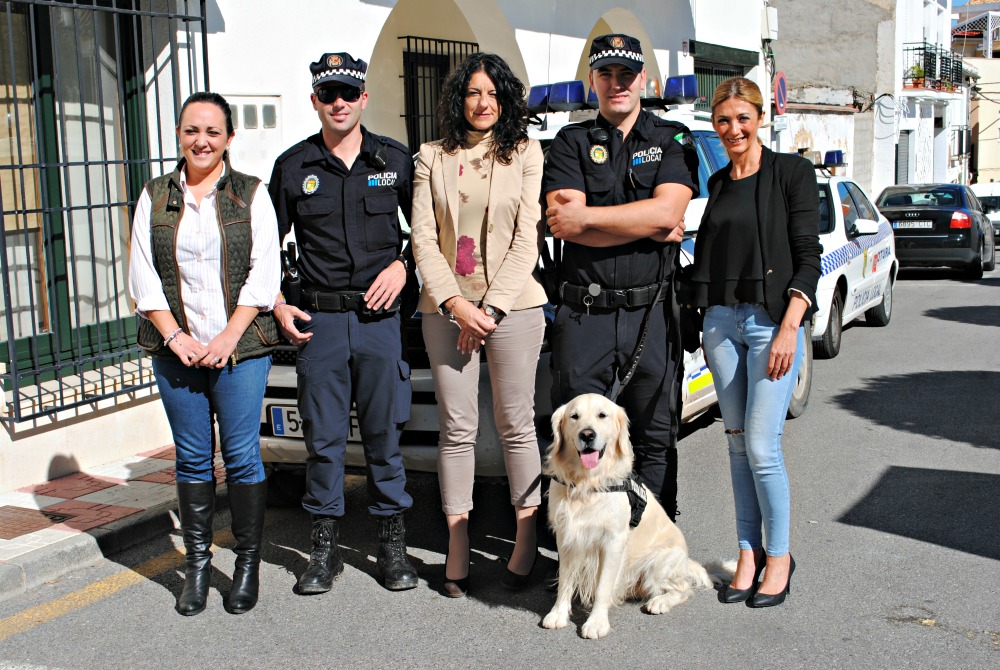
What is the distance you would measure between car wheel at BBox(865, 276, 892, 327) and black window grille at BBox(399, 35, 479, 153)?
541 cm

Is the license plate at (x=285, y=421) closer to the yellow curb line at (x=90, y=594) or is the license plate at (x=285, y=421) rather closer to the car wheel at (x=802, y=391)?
the yellow curb line at (x=90, y=594)

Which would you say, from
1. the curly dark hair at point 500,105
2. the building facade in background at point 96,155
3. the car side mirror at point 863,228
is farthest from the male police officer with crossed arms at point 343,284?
the car side mirror at point 863,228

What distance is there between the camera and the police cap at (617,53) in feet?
13.9

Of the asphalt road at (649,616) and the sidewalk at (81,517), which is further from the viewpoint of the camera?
the sidewalk at (81,517)

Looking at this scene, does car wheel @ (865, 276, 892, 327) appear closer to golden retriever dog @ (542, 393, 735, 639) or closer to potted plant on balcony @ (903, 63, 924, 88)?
golden retriever dog @ (542, 393, 735, 639)

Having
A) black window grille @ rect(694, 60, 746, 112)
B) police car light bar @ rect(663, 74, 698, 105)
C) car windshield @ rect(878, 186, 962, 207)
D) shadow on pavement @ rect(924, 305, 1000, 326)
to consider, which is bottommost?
shadow on pavement @ rect(924, 305, 1000, 326)

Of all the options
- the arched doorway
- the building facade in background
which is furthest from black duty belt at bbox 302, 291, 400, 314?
the arched doorway

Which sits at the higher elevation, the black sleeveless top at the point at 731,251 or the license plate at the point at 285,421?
the black sleeveless top at the point at 731,251

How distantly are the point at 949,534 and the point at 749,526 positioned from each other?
1.35m

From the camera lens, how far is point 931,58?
35.3 m

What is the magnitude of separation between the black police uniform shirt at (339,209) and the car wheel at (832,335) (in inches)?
234

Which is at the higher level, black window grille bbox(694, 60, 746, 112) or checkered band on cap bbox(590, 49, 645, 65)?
black window grille bbox(694, 60, 746, 112)

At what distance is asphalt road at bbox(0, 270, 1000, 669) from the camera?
12.7 ft

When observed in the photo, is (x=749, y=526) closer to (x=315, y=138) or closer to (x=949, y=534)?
(x=949, y=534)
